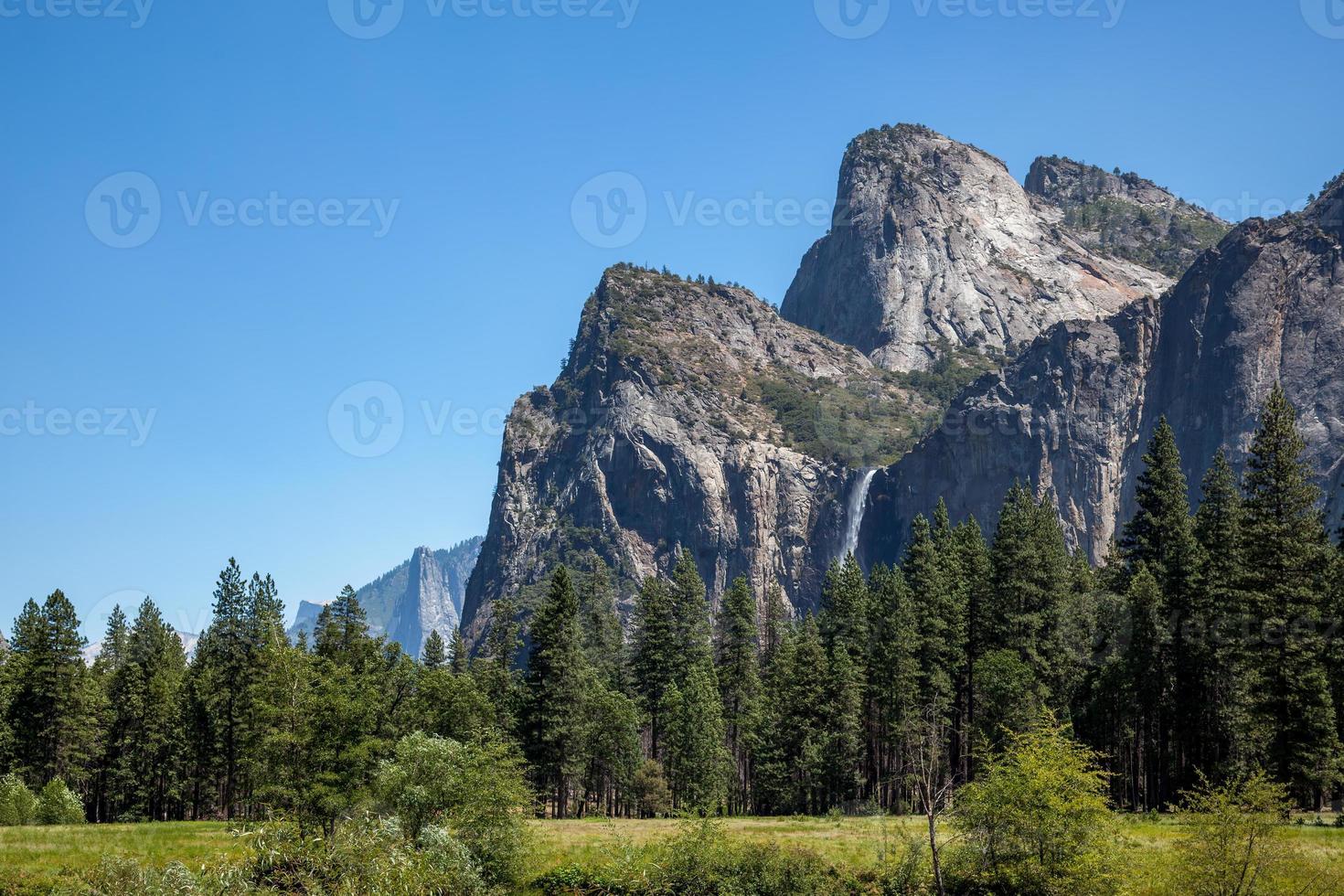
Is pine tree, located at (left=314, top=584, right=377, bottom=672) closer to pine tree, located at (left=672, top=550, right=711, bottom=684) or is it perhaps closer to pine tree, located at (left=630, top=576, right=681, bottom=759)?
pine tree, located at (left=630, top=576, right=681, bottom=759)

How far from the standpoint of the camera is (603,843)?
166ft

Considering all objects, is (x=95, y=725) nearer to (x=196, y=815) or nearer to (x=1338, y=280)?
(x=196, y=815)

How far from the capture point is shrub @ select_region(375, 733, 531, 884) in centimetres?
4497

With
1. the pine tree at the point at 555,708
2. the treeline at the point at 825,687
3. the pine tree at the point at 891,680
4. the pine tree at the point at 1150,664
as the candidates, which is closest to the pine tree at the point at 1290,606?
the treeline at the point at 825,687

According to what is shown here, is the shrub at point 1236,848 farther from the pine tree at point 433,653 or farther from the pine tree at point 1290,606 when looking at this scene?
the pine tree at point 433,653

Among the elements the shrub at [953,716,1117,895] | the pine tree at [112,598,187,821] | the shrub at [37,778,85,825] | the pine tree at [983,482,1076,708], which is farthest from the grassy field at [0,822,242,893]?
the pine tree at [983,482,1076,708]

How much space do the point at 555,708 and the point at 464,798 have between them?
2647 cm

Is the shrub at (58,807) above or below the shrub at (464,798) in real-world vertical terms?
below

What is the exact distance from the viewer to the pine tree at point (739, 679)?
8588 centimetres

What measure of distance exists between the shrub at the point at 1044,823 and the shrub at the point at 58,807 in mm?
52379

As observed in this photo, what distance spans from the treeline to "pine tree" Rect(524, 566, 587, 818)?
0.19m

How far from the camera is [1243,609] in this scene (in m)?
55.2

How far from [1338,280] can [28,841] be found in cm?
21087

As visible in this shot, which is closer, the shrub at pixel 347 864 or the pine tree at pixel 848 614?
the shrub at pixel 347 864
